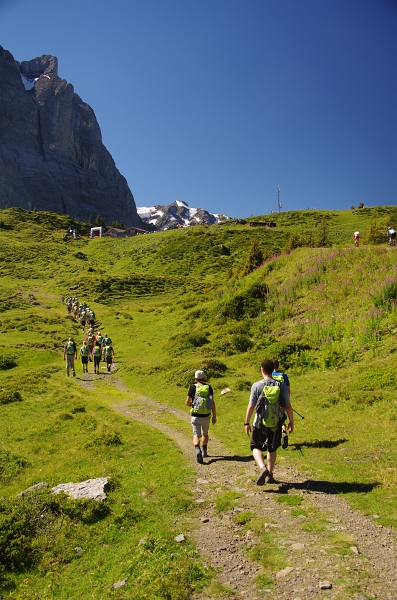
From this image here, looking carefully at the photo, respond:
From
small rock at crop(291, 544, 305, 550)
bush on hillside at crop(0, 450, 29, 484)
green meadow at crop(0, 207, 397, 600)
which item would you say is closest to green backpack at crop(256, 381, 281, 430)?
green meadow at crop(0, 207, 397, 600)

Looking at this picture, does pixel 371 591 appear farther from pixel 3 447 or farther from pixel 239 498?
pixel 3 447

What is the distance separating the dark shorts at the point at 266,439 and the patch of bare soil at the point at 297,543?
2.55 ft

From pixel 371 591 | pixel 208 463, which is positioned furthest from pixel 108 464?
pixel 371 591

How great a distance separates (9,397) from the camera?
18.0m

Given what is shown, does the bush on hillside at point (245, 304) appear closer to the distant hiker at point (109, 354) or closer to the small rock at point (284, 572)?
the distant hiker at point (109, 354)

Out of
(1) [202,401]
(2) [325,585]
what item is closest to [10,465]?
(1) [202,401]

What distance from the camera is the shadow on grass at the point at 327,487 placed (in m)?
7.40

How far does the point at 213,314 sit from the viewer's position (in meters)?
30.9

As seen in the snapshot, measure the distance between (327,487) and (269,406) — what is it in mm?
1872

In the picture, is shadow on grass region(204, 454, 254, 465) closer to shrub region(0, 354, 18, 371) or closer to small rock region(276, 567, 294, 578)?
small rock region(276, 567, 294, 578)

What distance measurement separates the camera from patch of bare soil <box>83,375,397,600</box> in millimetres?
4816

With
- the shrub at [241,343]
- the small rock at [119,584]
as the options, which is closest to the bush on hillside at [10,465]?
the small rock at [119,584]

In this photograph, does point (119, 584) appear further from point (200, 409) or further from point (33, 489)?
point (200, 409)

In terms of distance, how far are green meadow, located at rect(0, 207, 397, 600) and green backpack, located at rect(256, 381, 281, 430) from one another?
63.3 inches
